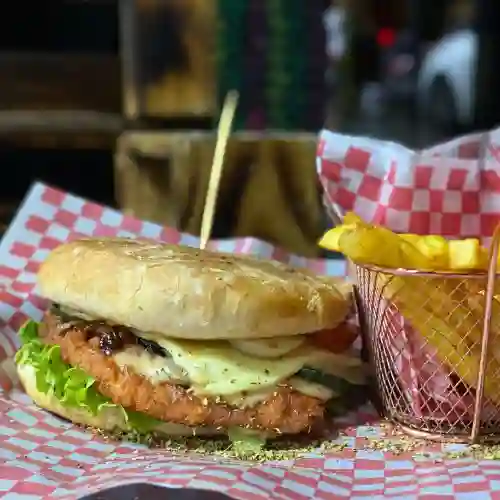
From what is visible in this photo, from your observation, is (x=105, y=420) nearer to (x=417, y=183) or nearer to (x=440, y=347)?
(x=440, y=347)

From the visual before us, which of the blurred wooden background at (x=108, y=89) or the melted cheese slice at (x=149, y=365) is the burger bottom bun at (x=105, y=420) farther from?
the blurred wooden background at (x=108, y=89)

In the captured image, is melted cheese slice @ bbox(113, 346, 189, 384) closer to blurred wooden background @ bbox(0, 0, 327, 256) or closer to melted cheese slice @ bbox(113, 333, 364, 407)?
melted cheese slice @ bbox(113, 333, 364, 407)

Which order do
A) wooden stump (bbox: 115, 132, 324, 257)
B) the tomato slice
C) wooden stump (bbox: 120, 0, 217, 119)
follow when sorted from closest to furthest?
the tomato slice → wooden stump (bbox: 115, 132, 324, 257) → wooden stump (bbox: 120, 0, 217, 119)

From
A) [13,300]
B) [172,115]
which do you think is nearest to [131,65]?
[172,115]

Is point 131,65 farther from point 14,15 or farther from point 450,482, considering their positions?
point 450,482

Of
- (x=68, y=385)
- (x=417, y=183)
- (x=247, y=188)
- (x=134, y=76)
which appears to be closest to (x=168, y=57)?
(x=134, y=76)

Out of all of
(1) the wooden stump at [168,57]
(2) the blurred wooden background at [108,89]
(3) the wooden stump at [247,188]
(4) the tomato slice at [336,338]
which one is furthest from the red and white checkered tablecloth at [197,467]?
(1) the wooden stump at [168,57]

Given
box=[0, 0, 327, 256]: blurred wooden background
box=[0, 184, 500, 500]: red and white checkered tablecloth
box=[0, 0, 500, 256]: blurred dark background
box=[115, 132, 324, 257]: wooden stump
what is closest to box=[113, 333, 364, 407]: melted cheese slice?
box=[0, 184, 500, 500]: red and white checkered tablecloth
